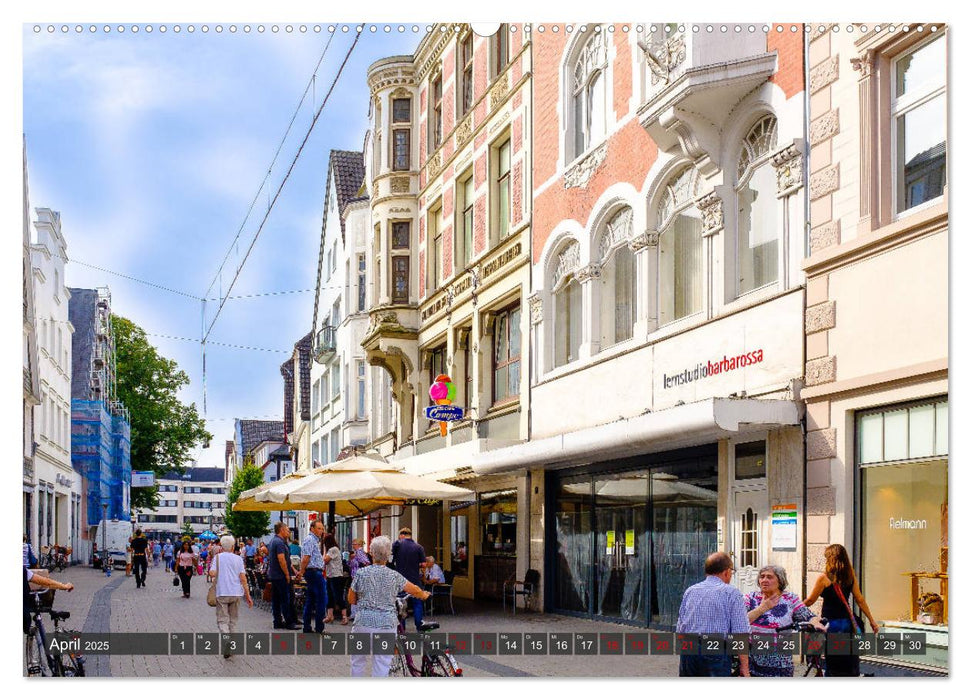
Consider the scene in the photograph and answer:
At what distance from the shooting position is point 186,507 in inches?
2682

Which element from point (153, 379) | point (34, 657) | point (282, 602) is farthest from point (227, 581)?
point (34, 657)

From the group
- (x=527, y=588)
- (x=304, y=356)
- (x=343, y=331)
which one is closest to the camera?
(x=304, y=356)

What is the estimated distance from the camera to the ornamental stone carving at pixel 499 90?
24.3 m

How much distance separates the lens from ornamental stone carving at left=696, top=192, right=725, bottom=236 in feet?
51.7

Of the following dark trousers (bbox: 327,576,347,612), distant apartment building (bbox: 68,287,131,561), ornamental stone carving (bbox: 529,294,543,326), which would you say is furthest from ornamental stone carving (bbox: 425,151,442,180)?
dark trousers (bbox: 327,576,347,612)

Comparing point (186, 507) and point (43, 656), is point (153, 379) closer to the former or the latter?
point (43, 656)

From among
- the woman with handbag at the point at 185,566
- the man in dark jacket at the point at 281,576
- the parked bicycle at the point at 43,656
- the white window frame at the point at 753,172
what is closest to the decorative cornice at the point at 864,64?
the white window frame at the point at 753,172

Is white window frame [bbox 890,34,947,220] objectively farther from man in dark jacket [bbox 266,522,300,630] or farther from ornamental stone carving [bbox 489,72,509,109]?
→ ornamental stone carving [bbox 489,72,509,109]

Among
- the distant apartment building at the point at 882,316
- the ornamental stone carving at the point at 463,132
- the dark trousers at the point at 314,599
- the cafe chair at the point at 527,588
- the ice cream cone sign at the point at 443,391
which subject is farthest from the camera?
the ice cream cone sign at the point at 443,391

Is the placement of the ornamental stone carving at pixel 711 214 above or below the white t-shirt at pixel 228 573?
above

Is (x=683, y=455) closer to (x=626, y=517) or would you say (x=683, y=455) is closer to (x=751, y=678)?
(x=626, y=517)

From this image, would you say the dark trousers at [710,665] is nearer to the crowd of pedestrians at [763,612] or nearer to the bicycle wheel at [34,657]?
the crowd of pedestrians at [763,612]

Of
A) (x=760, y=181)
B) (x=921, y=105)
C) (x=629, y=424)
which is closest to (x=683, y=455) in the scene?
(x=629, y=424)

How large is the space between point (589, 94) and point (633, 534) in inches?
240
